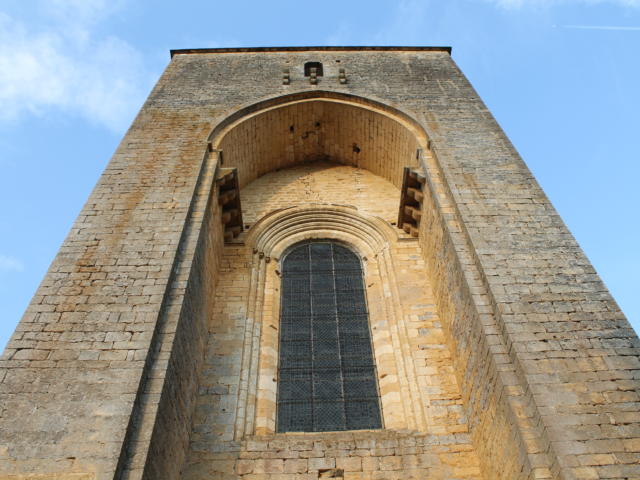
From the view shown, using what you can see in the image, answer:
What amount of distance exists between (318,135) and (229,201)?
2961mm

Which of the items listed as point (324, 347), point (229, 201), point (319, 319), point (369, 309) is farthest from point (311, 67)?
point (324, 347)

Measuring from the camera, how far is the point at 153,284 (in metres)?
5.48

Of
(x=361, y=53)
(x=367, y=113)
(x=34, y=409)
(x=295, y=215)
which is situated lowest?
(x=34, y=409)

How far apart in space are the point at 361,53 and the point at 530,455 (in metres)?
9.41

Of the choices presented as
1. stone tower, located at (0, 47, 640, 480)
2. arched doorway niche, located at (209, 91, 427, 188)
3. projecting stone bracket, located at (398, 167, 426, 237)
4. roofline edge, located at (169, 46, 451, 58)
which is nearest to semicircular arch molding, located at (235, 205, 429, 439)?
stone tower, located at (0, 47, 640, 480)

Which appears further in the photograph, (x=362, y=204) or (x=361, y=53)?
(x=361, y=53)

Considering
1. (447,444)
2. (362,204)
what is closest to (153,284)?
(447,444)

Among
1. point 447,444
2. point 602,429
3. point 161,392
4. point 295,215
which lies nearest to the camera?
point 602,429

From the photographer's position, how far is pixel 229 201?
820 cm

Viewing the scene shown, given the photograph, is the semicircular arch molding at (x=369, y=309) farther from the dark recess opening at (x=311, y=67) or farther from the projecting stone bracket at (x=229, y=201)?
the dark recess opening at (x=311, y=67)

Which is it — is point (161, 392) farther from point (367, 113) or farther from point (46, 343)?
point (367, 113)

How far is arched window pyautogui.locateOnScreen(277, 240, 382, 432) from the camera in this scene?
606 centimetres

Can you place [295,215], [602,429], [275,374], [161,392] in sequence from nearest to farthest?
[602,429], [161,392], [275,374], [295,215]

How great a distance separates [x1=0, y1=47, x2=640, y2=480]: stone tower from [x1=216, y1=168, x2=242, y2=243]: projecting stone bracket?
0.12 ft
